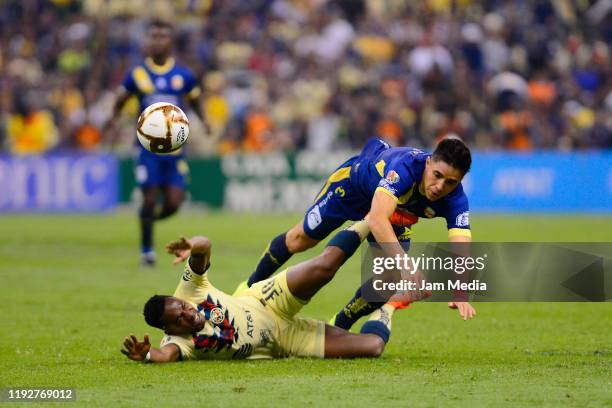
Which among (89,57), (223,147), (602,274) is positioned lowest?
(602,274)

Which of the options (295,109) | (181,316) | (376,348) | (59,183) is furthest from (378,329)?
(295,109)

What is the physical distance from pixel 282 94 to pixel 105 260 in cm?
1220

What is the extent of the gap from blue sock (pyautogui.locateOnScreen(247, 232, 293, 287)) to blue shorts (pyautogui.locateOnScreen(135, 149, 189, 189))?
5.79m

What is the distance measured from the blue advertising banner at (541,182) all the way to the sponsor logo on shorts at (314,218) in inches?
638

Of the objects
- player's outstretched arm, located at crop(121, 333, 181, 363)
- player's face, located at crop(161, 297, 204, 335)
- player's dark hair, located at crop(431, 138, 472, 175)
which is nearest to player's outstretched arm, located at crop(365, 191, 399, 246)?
player's dark hair, located at crop(431, 138, 472, 175)

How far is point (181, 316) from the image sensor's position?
309 inches

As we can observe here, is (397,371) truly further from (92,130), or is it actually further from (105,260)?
(92,130)

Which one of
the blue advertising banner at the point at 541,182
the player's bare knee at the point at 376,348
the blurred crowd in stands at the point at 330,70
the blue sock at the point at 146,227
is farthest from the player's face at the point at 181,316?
the blurred crowd in stands at the point at 330,70

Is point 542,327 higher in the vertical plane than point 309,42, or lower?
lower

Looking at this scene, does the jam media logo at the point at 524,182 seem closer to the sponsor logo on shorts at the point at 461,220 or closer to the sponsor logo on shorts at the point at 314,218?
the sponsor logo on shorts at the point at 314,218

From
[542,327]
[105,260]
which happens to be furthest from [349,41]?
[542,327]

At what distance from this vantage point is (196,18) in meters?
29.7

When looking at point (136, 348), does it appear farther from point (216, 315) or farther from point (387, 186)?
point (387, 186)

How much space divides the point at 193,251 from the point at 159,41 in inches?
307
